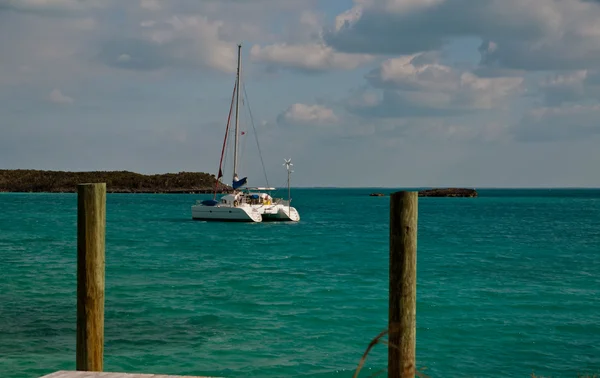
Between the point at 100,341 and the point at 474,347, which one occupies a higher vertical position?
the point at 100,341

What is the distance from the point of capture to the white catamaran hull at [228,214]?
2112 inches

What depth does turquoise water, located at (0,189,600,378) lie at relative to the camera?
1289 centimetres

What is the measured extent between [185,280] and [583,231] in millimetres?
42370

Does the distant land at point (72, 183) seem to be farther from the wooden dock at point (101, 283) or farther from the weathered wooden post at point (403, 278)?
the weathered wooden post at point (403, 278)

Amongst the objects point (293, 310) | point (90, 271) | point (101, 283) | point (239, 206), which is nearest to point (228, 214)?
point (239, 206)

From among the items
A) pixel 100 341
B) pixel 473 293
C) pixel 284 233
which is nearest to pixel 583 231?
pixel 284 233

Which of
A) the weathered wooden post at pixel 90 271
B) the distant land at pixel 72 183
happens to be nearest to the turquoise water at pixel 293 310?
the weathered wooden post at pixel 90 271

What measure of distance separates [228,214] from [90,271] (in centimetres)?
4767

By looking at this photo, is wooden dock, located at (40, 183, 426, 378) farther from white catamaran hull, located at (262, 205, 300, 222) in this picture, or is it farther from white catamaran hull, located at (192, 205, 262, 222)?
white catamaran hull, located at (262, 205, 300, 222)

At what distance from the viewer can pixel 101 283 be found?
6.96 m

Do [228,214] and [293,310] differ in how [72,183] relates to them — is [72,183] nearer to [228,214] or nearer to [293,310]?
[228,214]

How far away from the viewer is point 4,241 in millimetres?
38219

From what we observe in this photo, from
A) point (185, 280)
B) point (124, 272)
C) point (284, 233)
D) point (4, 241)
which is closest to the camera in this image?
point (185, 280)

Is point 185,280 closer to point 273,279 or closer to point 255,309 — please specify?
point 273,279
